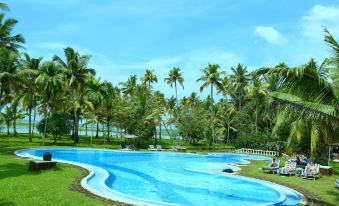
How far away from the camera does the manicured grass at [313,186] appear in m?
13.5

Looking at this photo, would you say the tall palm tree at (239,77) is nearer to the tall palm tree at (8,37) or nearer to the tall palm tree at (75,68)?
the tall palm tree at (75,68)

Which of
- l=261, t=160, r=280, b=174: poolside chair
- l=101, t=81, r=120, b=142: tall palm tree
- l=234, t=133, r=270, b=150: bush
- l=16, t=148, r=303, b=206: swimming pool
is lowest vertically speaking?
l=16, t=148, r=303, b=206: swimming pool

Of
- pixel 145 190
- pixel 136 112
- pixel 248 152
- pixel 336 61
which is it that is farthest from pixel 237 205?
pixel 136 112

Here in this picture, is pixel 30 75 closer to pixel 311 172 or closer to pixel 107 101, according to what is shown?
pixel 107 101

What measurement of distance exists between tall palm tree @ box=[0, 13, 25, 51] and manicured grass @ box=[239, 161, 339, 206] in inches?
681

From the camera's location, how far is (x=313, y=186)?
16562 mm

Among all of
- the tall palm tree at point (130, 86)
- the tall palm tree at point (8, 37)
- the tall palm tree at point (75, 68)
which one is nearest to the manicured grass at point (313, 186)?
the tall palm tree at point (8, 37)

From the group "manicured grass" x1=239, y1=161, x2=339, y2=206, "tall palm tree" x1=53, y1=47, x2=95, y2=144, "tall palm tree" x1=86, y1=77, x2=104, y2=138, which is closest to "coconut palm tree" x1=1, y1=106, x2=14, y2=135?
"tall palm tree" x1=86, y1=77, x2=104, y2=138

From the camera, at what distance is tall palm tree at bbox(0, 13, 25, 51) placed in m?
23.4

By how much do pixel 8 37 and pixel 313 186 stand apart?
2214cm

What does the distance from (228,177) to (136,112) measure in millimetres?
25578

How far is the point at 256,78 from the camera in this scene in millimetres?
10797

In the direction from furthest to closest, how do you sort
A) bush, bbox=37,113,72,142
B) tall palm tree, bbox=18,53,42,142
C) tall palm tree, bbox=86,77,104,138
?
tall palm tree, bbox=86,77,104,138, bush, bbox=37,113,72,142, tall palm tree, bbox=18,53,42,142

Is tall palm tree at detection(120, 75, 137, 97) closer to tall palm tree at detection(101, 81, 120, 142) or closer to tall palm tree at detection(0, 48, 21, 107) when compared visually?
tall palm tree at detection(101, 81, 120, 142)
